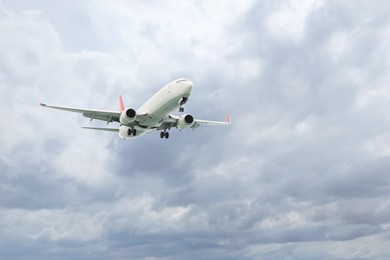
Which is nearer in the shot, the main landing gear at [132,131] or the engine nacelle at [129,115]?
the engine nacelle at [129,115]

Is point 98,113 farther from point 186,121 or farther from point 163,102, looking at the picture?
point 186,121

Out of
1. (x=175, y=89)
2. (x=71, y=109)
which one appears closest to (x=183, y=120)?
(x=175, y=89)

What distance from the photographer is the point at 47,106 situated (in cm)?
9194

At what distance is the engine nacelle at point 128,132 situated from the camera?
97.1m

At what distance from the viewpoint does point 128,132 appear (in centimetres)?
9775

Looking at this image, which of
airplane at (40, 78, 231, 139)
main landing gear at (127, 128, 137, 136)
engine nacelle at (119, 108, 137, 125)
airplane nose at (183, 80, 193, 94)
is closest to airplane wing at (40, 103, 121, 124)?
airplane at (40, 78, 231, 139)

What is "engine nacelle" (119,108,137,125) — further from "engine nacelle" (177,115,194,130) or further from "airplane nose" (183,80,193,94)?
"airplane nose" (183,80,193,94)

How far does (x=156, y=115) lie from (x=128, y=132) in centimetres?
923

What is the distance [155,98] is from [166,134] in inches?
472

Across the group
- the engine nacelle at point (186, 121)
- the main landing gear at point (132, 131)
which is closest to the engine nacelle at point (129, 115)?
the main landing gear at point (132, 131)

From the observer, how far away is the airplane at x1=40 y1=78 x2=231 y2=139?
86688 mm

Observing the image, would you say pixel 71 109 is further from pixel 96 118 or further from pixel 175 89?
pixel 175 89

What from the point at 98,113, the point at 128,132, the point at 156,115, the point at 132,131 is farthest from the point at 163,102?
the point at 98,113

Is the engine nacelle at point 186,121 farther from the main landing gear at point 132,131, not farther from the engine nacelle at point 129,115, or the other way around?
the engine nacelle at point 129,115
